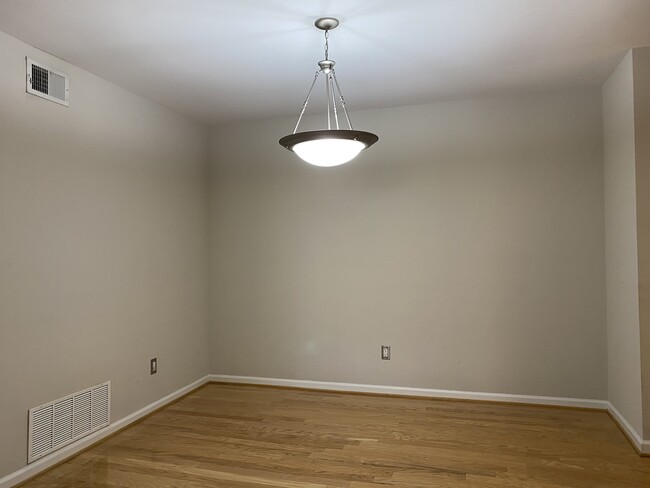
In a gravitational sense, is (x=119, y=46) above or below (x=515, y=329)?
above

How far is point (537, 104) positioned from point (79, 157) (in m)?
3.51

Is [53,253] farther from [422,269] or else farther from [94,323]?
[422,269]

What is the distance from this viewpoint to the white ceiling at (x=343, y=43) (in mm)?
2514

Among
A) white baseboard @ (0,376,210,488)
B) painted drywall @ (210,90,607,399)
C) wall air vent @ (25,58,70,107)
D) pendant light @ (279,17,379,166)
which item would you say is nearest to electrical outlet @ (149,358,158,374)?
white baseboard @ (0,376,210,488)

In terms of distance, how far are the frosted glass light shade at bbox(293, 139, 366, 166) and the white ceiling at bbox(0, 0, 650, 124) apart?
2.22 ft

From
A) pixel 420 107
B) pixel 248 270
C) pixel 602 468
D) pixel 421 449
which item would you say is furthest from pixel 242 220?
pixel 602 468

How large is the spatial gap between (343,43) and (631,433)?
314cm

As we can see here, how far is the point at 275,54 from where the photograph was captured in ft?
10.3

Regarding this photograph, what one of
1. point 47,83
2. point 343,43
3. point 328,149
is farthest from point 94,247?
point 343,43

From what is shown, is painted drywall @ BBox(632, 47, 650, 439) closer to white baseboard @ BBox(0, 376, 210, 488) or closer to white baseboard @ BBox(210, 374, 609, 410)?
white baseboard @ BBox(210, 374, 609, 410)

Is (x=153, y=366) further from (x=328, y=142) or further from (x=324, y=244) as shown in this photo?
(x=328, y=142)

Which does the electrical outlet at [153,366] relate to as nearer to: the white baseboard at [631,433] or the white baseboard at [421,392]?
the white baseboard at [421,392]

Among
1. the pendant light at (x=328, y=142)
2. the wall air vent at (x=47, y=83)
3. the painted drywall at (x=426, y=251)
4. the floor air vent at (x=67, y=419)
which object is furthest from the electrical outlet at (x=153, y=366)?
the pendant light at (x=328, y=142)

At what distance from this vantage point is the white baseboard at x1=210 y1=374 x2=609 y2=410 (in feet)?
12.9
